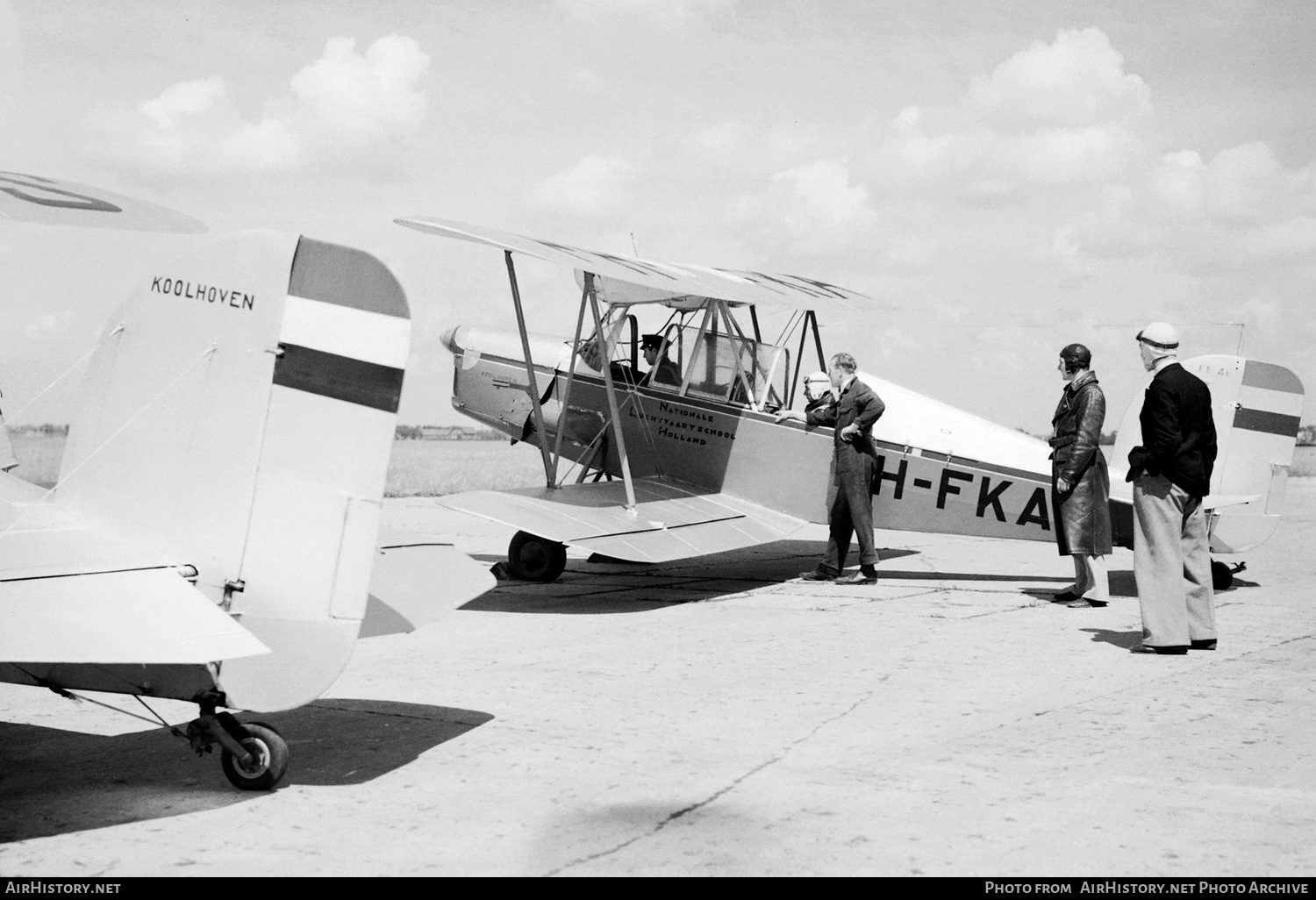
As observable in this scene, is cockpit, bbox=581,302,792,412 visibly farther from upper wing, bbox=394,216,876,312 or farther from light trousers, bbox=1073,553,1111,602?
light trousers, bbox=1073,553,1111,602

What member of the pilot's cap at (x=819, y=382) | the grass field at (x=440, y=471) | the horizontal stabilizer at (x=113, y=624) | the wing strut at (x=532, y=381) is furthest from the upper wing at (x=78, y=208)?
the grass field at (x=440, y=471)

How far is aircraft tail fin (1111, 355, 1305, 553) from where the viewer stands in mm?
10148

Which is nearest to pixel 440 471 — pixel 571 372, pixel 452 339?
Answer: pixel 452 339

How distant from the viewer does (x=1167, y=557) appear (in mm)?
7410

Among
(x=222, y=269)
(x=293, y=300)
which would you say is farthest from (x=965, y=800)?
(x=222, y=269)

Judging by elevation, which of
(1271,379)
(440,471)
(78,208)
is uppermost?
(1271,379)

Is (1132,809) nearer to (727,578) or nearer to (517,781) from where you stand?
(517,781)

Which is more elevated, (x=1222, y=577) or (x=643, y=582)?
(x=1222, y=577)

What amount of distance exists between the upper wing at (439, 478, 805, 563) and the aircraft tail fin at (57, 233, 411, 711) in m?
4.51

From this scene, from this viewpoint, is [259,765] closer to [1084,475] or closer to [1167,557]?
[1167,557]

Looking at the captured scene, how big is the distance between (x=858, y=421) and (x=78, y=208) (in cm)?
679

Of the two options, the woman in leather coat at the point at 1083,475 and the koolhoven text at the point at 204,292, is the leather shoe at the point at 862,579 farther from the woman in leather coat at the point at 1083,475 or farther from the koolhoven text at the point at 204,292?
the koolhoven text at the point at 204,292

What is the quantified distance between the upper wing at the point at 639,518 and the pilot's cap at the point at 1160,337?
402 cm

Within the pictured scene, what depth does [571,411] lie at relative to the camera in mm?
12844
